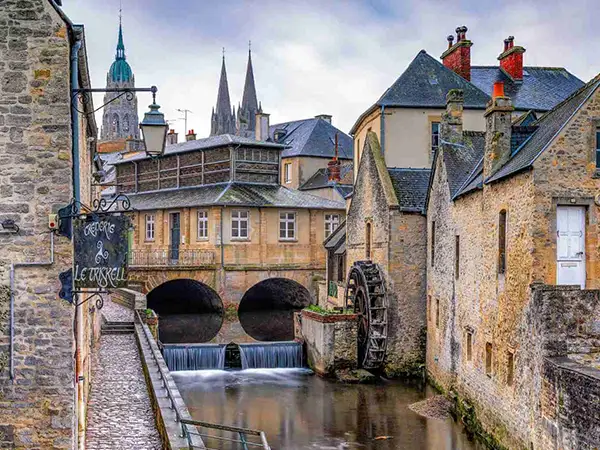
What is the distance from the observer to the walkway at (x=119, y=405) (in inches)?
429

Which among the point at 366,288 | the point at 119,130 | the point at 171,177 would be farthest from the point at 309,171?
the point at 119,130

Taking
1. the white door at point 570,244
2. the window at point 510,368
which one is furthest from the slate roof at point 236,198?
the white door at point 570,244

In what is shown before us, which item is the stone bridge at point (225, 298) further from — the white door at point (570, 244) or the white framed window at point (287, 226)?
the white door at point (570, 244)

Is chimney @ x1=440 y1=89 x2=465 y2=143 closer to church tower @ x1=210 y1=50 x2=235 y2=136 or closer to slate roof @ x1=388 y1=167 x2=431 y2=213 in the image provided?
slate roof @ x1=388 y1=167 x2=431 y2=213

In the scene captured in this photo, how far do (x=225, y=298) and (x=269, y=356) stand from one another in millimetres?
9517

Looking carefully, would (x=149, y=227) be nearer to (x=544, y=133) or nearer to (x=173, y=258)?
(x=173, y=258)

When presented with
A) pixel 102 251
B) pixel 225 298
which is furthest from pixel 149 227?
pixel 102 251

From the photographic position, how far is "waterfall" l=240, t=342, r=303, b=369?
23.6 meters

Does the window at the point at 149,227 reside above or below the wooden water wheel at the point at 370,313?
above

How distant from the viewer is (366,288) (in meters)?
22.5

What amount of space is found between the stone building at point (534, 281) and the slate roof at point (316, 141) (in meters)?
32.3

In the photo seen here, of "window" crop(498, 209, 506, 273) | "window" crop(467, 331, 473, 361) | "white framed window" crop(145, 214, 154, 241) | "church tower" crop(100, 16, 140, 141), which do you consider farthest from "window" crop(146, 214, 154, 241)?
"church tower" crop(100, 16, 140, 141)

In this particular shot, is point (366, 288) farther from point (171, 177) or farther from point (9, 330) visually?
point (171, 177)

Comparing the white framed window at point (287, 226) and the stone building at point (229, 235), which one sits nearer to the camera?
the stone building at point (229, 235)
